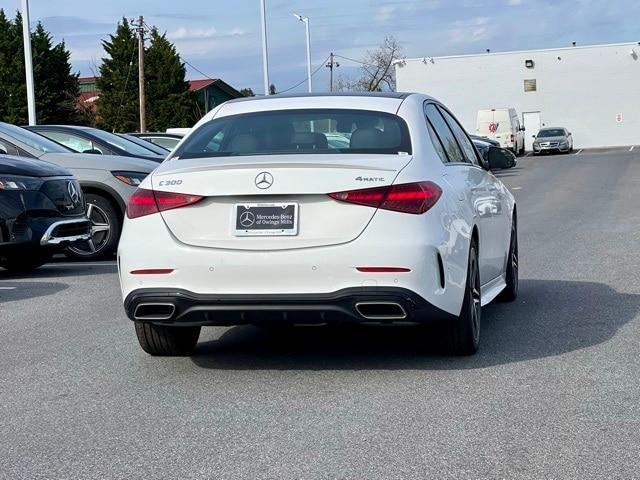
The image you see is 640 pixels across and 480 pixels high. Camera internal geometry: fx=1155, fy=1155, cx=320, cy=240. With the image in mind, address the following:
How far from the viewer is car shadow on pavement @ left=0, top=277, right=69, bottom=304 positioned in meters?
9.98

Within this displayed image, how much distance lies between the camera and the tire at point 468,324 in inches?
256

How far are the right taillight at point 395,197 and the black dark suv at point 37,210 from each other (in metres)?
5.71

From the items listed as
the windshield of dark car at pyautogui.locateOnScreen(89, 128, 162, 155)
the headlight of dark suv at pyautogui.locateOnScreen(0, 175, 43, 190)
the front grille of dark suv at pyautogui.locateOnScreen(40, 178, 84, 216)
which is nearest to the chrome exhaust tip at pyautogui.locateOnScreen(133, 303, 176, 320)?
the headlight of dark suv at pyautogui.locateOnScreen(0, 175, 43, 190)

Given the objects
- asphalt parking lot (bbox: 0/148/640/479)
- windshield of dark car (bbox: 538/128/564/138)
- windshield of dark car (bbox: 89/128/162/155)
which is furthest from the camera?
windshield of dark car (bbox: 538/128/564/138)

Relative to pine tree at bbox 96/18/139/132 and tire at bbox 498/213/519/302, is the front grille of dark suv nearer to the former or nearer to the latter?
tire at bbox 498/213/519/302

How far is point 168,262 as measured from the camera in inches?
240

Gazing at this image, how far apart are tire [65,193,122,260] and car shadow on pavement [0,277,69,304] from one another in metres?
2.03

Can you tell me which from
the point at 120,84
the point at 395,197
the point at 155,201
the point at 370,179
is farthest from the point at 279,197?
the point at 120,84

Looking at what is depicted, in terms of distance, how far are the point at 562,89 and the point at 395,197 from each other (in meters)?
70.9

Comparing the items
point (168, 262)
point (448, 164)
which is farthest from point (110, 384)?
point (448, 164)

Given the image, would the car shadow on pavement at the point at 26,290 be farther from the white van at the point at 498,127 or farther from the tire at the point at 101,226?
the white van at the point at 498,127

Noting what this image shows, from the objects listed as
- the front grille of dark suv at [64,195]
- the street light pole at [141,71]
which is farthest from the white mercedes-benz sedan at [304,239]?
the street light pole at [141,71]

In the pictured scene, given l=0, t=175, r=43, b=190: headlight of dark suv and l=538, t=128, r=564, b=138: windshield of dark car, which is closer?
l=0, t=175, r=43, b=190: headlight of dark suv

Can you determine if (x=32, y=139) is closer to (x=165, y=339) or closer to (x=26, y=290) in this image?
(x=26, y=290)
